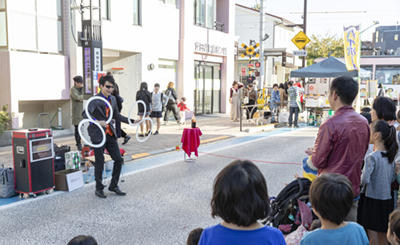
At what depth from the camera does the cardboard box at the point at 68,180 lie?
6781mm

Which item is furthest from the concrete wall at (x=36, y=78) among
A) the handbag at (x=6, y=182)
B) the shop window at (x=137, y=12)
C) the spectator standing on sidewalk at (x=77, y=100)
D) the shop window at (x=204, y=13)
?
the shop window at (x=204, y=13)

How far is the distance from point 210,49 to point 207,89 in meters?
2.33

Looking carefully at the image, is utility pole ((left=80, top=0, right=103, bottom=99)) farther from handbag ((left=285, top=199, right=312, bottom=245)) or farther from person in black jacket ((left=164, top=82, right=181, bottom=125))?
handbag ((left=285, top=199, right=312, bottom=245))

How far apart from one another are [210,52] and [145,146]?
1102 centimetres

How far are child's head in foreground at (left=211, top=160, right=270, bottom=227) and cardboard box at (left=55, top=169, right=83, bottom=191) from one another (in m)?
5.53

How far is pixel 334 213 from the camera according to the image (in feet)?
7.90

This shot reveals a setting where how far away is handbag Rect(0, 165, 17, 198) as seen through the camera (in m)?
6.31

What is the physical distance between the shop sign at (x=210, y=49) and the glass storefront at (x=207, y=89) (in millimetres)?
846

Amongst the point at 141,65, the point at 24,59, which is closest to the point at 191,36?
the point at 141,65

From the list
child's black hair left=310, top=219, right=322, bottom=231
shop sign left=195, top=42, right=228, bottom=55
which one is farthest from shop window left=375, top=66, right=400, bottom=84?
child's black hair left=310, top=219, right=322, bottom=231

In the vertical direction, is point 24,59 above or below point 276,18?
below

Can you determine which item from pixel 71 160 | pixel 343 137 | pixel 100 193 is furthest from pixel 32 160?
pixel 343 137

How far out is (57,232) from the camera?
491 centimetres

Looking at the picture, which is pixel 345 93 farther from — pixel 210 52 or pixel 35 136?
pixel 210 52
